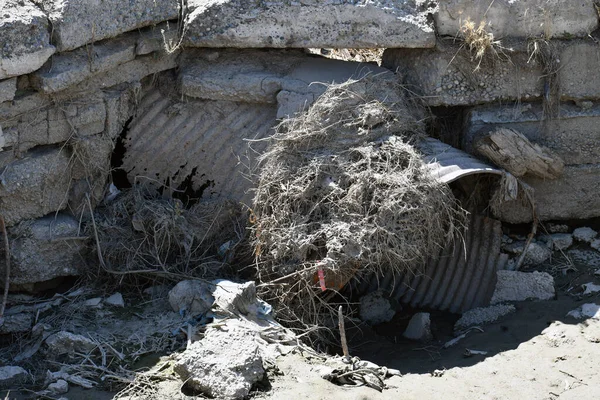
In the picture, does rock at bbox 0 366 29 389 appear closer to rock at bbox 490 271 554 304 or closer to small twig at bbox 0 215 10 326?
small twig at bbox 0 215 10 326

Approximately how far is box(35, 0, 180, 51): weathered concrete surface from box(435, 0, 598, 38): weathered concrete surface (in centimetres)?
189

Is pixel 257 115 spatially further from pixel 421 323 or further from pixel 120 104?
pixel 421 323

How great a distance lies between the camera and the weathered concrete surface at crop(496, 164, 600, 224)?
244 inches

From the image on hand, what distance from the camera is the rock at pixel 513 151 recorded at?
229 inches

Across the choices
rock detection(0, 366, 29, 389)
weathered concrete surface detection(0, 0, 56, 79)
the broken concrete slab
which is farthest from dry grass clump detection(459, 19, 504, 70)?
rock detection(0, 366, 29, 389)

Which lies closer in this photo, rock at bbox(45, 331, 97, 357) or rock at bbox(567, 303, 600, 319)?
rock at bbox(45, 331, 97, 357)

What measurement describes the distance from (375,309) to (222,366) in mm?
1787

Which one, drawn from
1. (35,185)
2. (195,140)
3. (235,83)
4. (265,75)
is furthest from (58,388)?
(265,75)

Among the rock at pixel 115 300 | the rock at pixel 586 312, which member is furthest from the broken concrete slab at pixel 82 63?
the rock at pixel 586 312

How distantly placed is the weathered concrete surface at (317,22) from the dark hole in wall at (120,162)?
0.83 m

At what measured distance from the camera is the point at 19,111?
5406mm

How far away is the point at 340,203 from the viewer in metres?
5.39

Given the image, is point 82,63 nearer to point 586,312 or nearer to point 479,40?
point 479,40

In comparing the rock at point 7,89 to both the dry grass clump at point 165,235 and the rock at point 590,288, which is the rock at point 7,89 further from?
the rock at point 590,288
